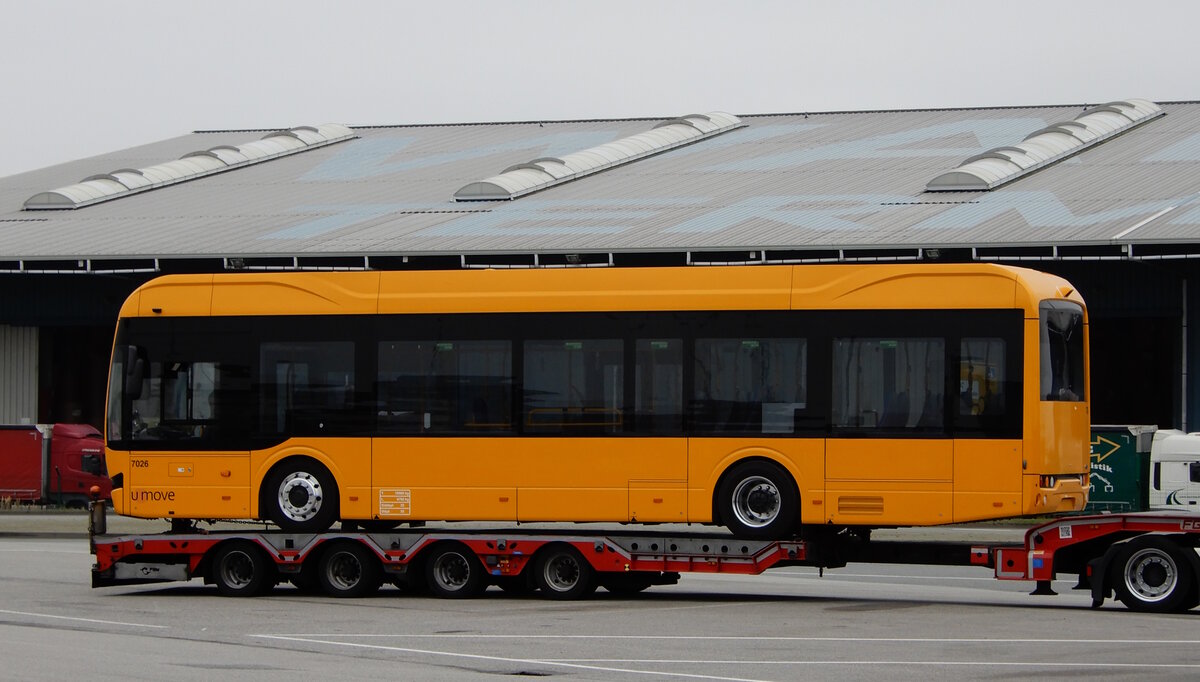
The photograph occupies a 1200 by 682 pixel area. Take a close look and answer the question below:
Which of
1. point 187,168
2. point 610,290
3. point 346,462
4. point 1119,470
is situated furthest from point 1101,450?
point 187,168

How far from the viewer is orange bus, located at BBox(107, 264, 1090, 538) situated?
1844 centimetres

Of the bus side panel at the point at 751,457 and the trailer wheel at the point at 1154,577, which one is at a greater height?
the bus side panel at the point at 751,457

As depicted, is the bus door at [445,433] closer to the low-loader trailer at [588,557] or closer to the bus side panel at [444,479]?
the bus side panel at [444,479]

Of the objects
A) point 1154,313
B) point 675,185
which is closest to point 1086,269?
point 1154,313

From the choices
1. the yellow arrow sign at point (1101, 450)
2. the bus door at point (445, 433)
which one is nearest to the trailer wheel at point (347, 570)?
the bus door at point (445, 433)

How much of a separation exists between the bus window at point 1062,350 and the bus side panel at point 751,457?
252 centimetres

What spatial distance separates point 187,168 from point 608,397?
37083 millimetres

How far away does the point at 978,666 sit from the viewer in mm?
13688

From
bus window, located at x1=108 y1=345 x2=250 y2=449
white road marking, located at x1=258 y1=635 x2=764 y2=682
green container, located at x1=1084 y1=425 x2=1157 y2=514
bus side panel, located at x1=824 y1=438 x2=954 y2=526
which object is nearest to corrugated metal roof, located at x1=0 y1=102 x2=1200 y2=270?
green container, located at x1=1084 y1=425 x2=1157 y2=514

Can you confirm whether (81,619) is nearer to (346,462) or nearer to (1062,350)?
(346,462)

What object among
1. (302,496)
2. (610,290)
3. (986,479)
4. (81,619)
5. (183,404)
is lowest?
(81,619)

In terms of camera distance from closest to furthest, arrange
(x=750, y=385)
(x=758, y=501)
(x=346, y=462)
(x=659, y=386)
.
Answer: (x=758, y=501) < (x=750, y=385) < (x=659, y=386) < (x=346, y=462)

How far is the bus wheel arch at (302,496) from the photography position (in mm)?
20344

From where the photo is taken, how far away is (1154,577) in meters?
18.2
